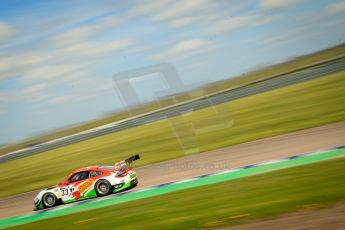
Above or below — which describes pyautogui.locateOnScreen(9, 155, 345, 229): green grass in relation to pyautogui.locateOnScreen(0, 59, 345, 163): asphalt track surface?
below

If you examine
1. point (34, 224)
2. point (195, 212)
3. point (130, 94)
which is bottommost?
point (195, 212)

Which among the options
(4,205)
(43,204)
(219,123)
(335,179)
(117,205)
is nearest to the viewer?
(335,179)

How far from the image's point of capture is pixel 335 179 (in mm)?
9570

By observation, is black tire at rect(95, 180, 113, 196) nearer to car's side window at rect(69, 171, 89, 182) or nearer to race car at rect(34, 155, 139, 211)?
race car at rect(34, 155, 139, 211)

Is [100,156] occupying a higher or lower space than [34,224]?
higher

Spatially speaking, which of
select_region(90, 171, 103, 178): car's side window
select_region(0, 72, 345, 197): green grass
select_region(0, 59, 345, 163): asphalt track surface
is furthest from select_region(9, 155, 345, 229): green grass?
select_region(0, 59, 345, 163): asphalt track surface

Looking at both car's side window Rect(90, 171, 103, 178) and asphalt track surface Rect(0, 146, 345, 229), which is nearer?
asphalt track surface Rect(0, 146, 345, 229)

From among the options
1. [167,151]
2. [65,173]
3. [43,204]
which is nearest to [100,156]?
[65,173]

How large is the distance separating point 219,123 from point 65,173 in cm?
1026

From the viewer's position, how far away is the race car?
14.7m

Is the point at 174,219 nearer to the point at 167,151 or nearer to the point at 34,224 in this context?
the point at 34,224

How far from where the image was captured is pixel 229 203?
9.93m

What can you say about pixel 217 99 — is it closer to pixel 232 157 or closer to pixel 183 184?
pixel 232 157

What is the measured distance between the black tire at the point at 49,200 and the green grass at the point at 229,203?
7.62ft
